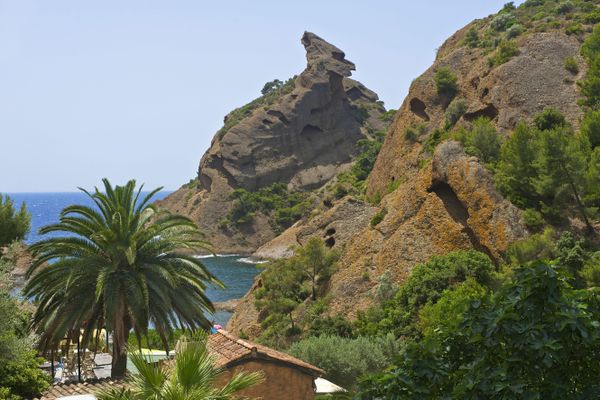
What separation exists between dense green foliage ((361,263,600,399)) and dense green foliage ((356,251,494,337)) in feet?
78.1

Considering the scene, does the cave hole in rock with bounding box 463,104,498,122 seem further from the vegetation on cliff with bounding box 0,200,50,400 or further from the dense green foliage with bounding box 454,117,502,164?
the vegetation on cliff with bounding box 0,200,50,400

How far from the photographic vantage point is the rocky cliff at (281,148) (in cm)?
13112

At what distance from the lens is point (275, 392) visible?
19766 millimetres

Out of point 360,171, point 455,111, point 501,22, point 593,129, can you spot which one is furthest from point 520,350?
point 360,171

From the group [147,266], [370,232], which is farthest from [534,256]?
[147,266]

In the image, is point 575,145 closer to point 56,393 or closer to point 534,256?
point 534,256

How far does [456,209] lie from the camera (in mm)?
39062

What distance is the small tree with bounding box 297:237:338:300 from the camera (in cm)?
4316

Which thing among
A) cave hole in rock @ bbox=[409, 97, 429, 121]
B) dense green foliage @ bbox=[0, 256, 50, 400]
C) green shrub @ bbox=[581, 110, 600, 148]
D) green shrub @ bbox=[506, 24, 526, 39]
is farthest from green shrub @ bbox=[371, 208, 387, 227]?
green shrub @ bbox=[506, 24, 526, 39]

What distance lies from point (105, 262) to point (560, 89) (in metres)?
40.7

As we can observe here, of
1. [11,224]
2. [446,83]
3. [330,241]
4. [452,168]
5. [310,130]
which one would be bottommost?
[330,241]

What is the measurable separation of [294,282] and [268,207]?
87.4 meters

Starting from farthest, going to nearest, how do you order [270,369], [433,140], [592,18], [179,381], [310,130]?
[310,130]
[592,18]
[433,140]
[270,369]
[179,381]

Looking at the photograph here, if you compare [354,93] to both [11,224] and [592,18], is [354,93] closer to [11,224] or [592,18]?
[592,18]
